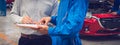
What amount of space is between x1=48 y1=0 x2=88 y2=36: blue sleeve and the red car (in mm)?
5252

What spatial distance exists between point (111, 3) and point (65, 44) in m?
6.46

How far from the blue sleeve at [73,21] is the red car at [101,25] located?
5252 millimetres

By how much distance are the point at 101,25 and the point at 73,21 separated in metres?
5.57

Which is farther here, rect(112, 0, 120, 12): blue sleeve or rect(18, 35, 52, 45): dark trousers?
rect(112, 0, 120, 12): blue sleeve

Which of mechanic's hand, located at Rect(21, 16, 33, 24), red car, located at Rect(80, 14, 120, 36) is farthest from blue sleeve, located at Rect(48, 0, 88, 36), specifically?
red car, located at Rect(80, 14, 120, 36)

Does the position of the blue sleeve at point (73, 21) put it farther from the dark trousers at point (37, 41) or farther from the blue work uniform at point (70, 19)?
the dark trousers at point (37, 41)

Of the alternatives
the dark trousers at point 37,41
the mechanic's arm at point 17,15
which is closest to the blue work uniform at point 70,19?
the mechanic's arm at point 17,15

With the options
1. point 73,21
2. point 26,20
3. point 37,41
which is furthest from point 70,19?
point 37,41

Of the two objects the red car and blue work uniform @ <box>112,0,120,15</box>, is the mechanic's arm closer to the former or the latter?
the red car

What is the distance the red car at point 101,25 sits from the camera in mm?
7559

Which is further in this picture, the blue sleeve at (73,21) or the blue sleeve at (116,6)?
the blue sleeve at (116,6)

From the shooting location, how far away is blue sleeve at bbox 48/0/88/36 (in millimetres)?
2148

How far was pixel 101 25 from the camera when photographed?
25.0 ft

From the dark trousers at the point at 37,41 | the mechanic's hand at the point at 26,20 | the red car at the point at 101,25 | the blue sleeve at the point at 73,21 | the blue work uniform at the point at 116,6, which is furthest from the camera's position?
the blue work uniform at the point at 116,6
